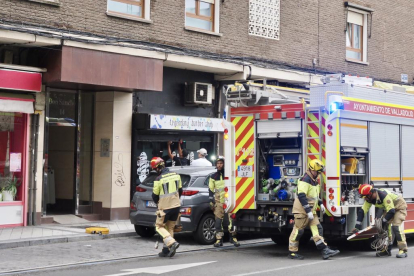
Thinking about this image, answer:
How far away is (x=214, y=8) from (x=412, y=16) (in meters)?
9.56

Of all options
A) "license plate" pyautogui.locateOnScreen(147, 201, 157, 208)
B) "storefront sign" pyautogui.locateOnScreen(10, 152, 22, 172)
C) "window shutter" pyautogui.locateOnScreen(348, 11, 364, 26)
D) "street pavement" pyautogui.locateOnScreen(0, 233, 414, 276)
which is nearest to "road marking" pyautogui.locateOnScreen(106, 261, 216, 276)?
"street pavement" pyautogui.locateOnScreen(0, 233, 414, 276)

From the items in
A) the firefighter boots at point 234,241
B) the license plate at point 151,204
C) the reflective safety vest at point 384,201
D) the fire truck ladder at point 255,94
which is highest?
the fire truck ladder at point 255,94

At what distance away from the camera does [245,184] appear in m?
12.6

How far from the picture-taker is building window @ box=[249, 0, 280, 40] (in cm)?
1994

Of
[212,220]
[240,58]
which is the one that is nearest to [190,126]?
[240,58]

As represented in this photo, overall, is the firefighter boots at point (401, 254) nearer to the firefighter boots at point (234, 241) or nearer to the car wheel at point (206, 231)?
the firefighter boots at point (234, 241)

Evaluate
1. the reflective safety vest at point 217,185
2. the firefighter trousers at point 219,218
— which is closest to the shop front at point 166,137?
the reflective safety vest at point 217,185

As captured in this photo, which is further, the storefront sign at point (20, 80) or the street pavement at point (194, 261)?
the storefront sign at point (20, 80)

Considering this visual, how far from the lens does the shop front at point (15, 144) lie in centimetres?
1512

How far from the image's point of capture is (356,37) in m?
23.5

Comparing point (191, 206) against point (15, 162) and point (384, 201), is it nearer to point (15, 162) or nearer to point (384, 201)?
point (384, 201)

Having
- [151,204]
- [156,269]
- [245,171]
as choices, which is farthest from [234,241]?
[156,269]

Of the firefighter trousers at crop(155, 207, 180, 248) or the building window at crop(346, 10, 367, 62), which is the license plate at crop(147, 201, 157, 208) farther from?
the building window at crop(346, 10, 367, 62)

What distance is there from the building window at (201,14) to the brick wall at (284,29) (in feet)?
0.87
